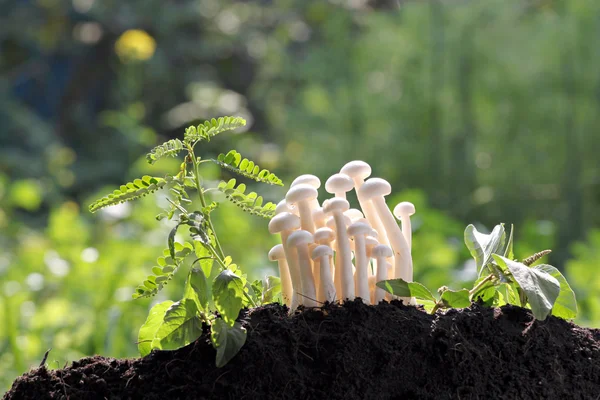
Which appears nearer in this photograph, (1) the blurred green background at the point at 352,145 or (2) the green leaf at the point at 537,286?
(2) the green leaf at the point at 537,286

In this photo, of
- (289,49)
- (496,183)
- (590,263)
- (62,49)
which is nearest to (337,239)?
(590,263)

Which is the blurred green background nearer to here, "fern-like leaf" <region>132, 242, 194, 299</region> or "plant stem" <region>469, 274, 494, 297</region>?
"fern-like leaf" <region>132, 242, 194, 299</region>

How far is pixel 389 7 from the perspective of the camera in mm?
7922

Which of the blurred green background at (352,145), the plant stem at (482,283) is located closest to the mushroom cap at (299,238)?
the plant stem at (482,283)

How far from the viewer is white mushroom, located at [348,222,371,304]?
1147mm

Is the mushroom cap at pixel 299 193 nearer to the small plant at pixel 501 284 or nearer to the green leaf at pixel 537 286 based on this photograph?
the small plant at pixel 501 284

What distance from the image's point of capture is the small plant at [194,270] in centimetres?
106

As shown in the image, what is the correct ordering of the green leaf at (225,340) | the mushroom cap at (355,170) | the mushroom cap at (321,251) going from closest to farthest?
the green leaf at (225,340)
the mushroom cap at (321,251)
the mushroom cap at (355,170)

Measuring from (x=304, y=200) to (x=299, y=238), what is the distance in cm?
9

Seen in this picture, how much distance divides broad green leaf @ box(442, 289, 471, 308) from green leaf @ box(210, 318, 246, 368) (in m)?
0.38

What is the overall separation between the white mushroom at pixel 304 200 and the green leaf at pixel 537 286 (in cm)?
31

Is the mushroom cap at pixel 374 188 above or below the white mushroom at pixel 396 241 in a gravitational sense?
above

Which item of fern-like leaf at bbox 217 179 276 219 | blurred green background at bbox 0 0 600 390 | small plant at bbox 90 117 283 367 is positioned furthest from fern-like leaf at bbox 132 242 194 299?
blurred green background at bbox 0 0 600 390

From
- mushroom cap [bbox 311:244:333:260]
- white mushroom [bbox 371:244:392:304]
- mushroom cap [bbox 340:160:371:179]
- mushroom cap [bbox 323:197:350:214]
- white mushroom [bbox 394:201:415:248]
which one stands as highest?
mushroom cap [bbox 340:160:371:179]
